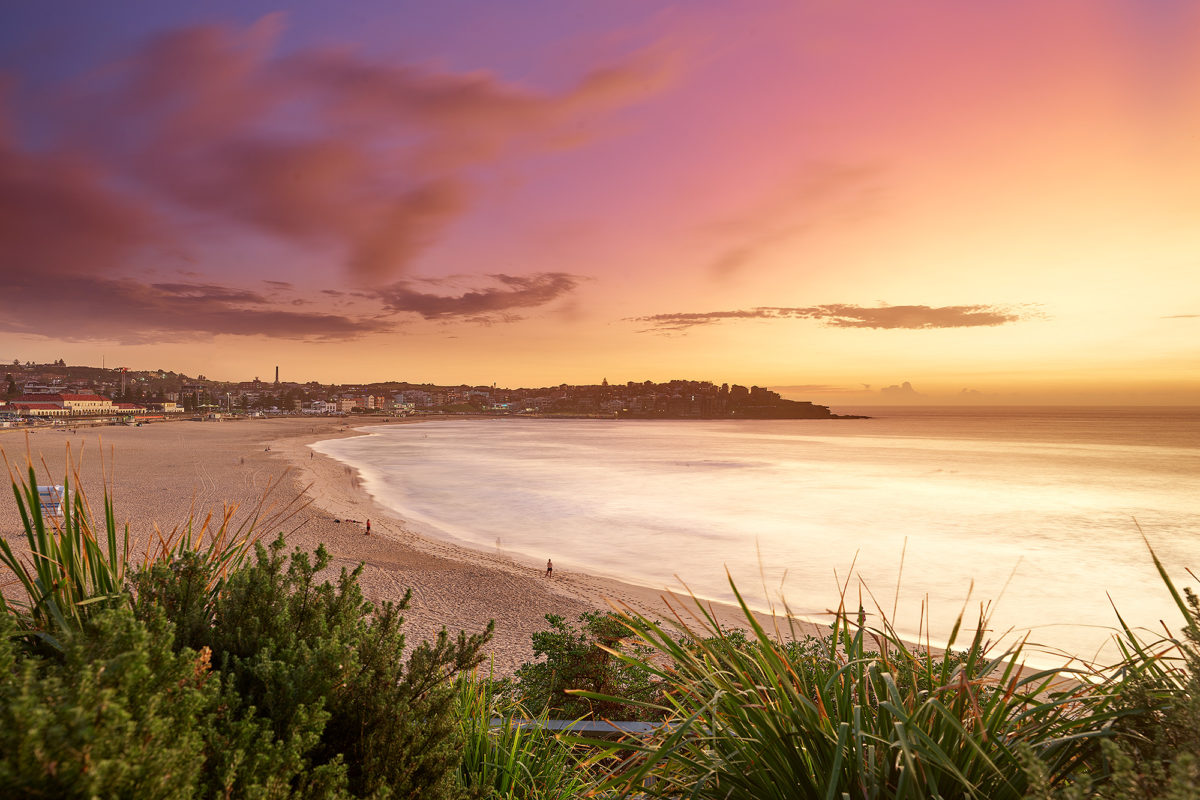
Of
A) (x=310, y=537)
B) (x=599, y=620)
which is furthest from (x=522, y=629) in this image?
(x=310, y=537)

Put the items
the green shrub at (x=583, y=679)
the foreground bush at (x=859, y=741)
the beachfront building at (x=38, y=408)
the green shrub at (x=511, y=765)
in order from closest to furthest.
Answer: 1. the foreground bush at (x=859, y=741)
2. the green shrub at (x=511, y=765)
3. the green shrub at (x=583, y=679)
4. the beachfront building at (x=38, y=408)

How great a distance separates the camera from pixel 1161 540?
1142 inches

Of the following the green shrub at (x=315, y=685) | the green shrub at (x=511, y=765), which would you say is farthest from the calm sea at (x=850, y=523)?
the green shrub at (x=315, y=685)

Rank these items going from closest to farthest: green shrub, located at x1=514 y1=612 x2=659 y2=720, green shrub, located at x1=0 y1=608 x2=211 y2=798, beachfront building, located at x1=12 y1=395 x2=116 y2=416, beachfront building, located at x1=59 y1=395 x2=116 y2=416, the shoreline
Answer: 1. green shrub, located at x1=0 y1=608 x2=211 y2=798
2. green shrub, located at x1=514 y1=612 x2=659 y2=720
3. the shoreline
4. beachfront building, located at x1=12 y1=395 x2=116 y2=416
5. beachfront building, located at x1=59 y1=395 x2=116 y2=416

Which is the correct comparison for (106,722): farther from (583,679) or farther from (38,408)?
(38,408)

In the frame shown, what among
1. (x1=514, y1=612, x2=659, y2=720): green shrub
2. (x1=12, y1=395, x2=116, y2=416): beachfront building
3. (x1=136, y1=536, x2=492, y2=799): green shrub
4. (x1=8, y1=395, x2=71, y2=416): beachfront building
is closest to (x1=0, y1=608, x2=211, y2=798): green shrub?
(x1=136, y1=536, x2=492, y2=799): green shrub

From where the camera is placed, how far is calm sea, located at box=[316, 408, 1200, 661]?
1878 centimetres

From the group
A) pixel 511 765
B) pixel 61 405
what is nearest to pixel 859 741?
pixel 511 765

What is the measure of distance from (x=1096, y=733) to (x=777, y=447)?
282 ft

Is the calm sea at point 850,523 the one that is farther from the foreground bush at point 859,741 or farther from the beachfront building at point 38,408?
the beachfront building at point 38,408

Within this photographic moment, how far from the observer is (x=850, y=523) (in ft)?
101

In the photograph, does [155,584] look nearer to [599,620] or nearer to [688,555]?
[599,620]

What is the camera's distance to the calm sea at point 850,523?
1878 cm

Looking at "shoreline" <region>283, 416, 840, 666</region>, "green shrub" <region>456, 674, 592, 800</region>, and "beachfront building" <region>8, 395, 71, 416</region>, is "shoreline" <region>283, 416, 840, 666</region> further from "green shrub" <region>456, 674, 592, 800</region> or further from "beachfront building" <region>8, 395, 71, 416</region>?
"beachfront building" <region>8, 395, 71, 416</region>
